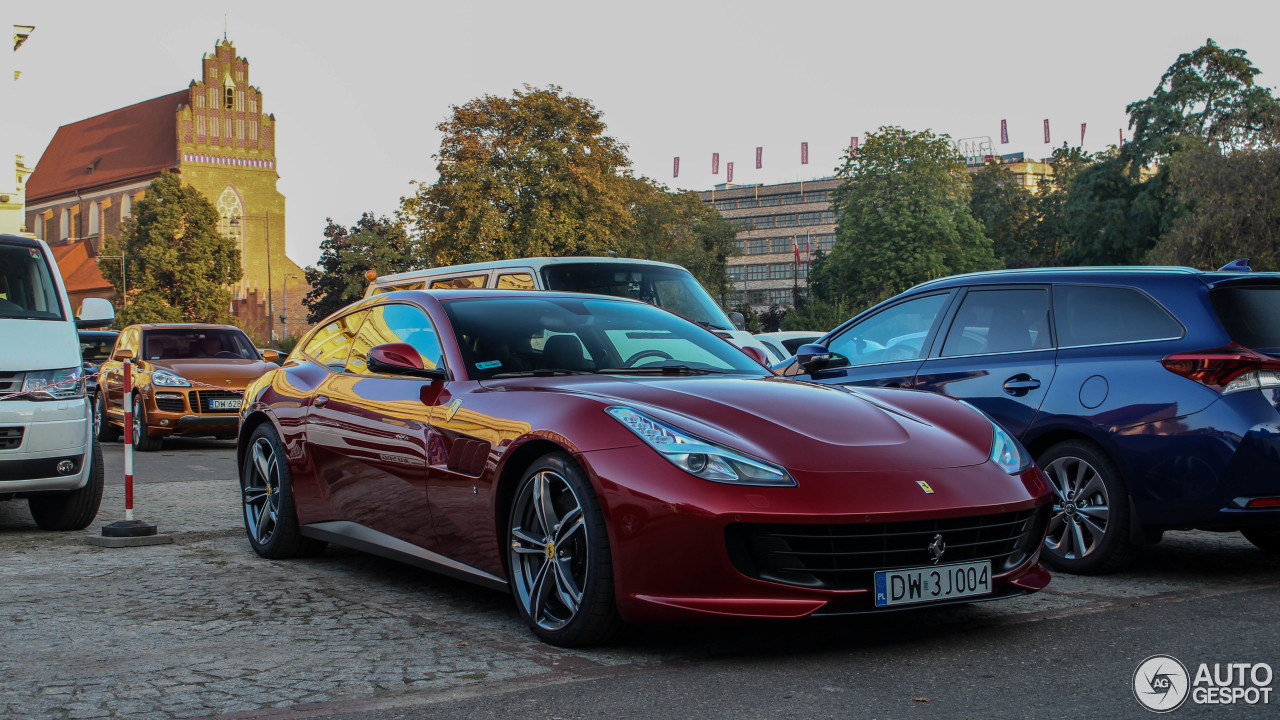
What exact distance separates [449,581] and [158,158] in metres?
102

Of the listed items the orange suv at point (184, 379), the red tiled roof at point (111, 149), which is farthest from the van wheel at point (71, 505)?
the red tiled roof at point (111, 149)

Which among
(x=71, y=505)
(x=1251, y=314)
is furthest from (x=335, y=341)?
(x=1251, y=314)

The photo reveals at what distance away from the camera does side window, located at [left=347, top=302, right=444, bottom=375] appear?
18.6ft

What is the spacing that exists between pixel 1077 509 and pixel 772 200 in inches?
6259

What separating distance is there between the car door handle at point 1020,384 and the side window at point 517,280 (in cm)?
672

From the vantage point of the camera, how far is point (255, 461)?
700 cm

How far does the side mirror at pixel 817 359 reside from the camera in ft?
22.2

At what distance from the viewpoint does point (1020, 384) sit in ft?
21.1

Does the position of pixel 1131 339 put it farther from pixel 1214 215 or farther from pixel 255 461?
pixel 1214 215

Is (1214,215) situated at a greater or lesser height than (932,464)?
greater

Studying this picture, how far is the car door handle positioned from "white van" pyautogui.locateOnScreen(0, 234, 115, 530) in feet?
18.2

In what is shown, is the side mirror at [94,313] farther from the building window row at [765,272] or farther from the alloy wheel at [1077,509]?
the building window row at [765,272]

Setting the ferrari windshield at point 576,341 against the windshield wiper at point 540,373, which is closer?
the windshield wiper at point 540,373

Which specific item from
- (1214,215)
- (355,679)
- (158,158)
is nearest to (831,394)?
(355,679)
